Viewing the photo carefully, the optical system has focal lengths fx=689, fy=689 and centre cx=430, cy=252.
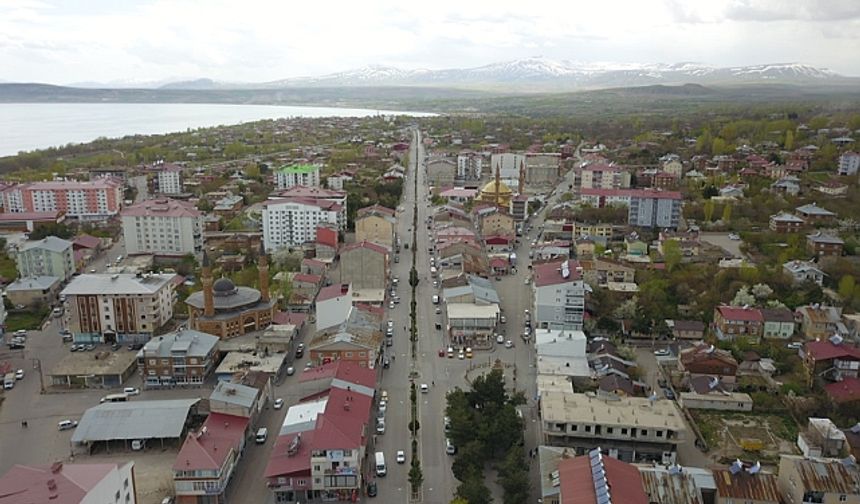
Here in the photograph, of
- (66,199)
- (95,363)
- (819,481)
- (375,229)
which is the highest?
(66,199)

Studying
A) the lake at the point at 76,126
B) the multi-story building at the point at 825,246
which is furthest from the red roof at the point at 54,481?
the lake at the point at 76,126

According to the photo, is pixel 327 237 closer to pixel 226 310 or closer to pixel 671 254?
pixel 226 310

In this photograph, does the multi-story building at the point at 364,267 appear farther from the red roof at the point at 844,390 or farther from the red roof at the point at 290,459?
the red roof at the point at 844,390

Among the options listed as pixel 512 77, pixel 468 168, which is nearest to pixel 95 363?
pixel 468 168

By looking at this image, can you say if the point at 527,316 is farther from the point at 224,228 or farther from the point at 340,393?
the point at 224,228

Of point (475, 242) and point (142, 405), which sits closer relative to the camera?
point (142, 405)

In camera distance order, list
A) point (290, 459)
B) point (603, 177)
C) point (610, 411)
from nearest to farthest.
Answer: point (290, 459)
point (610, 411)
point (603, 177)

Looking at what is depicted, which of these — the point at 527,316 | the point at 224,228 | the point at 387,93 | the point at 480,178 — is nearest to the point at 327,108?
the point at 387,93

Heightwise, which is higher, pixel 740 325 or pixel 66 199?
pixel 66 199
